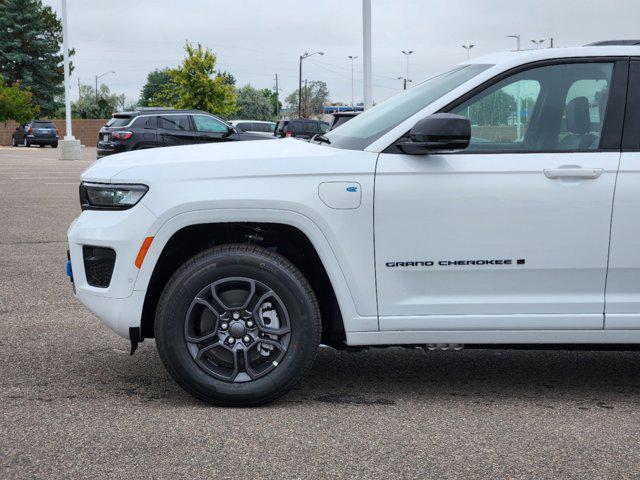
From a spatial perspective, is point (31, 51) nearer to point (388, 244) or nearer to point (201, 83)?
point (201, 83)

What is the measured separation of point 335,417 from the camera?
4359mm

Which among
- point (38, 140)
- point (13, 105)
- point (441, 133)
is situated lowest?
point (38, 140)

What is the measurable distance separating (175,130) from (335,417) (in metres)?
20.0

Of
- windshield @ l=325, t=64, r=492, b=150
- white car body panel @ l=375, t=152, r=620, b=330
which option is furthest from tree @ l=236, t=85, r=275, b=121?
white car body panel @ l=375, t=152, r=620, b=330

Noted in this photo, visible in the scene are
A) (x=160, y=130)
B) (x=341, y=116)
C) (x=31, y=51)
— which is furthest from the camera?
(x=31, y=51)

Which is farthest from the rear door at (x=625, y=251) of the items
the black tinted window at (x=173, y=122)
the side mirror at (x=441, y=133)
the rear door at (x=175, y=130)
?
the black tinted window at (x=173, y=122)

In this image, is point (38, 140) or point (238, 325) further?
point (38, 140)

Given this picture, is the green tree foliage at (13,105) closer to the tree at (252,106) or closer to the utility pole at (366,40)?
the tree at (252,106)

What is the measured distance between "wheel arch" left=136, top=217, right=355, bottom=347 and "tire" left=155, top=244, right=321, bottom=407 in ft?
0.48

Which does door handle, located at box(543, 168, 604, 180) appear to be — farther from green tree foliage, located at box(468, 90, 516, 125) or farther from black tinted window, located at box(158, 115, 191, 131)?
black tinted window, located at box(158, 115, 191, 131)

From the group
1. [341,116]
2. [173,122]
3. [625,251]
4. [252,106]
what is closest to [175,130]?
[173,122]

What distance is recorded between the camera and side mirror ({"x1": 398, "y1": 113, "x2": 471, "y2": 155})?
13.8ft

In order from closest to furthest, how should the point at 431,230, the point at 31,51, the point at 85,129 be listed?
the point at 431,230 < the point at 85,129 < the point at 31,51

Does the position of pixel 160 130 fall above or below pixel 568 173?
below
